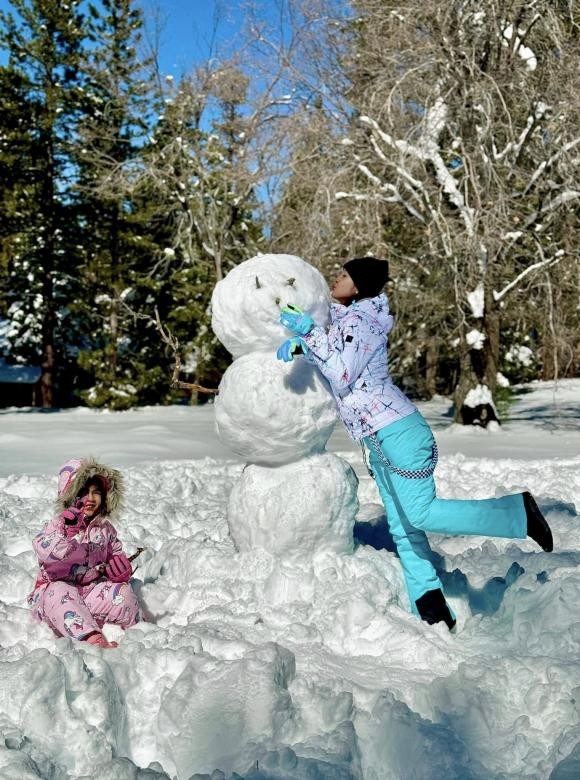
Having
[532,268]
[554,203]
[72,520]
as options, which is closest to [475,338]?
[532,268]

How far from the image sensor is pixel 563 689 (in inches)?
93.0

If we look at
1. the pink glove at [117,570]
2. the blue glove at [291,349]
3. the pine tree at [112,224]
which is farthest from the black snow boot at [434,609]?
the pine tree at [112,224]

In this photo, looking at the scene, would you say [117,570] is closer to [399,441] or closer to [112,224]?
[399,441]

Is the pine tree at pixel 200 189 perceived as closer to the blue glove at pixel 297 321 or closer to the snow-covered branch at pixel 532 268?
the snow-covered branch at pixel 532 268

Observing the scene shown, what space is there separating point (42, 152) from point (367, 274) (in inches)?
647

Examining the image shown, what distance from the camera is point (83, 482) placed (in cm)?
324

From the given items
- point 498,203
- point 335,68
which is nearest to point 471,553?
point 498,203

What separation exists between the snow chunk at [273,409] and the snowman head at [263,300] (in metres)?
0.10

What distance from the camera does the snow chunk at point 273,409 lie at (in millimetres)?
3357

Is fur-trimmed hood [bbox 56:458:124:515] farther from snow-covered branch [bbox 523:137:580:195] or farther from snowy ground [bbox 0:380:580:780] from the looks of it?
snow-covered branch [bbox 523:137:580:195]

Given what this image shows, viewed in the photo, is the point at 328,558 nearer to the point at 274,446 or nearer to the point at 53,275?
the point at 274,446

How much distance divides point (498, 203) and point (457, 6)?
2.70 metres

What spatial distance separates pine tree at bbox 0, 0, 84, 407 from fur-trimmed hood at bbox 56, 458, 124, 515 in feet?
49.0

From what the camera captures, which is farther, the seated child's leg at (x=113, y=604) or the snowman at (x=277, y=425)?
the snowman at (x=277, y=425)
